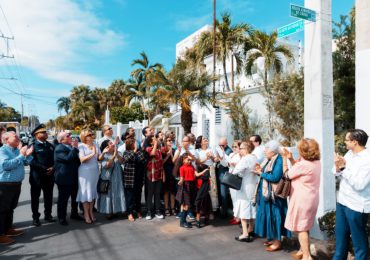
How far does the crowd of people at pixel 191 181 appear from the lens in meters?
3.34

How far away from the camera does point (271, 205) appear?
4.25 meters

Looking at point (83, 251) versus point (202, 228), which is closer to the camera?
point (83, 251)

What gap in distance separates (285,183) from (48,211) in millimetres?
4522

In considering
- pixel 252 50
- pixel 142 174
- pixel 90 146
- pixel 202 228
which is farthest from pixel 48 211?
pixel 252 50

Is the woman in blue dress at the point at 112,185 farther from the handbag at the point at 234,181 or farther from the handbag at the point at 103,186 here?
the handbag at the point at 234,181

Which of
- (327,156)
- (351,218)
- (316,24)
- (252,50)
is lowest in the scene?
(351,218)

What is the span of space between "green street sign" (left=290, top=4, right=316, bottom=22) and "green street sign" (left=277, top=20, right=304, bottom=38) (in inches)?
5.9

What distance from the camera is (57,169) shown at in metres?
5.41

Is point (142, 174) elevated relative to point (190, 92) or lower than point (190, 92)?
lower

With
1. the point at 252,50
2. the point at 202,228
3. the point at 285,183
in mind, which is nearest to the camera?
the point at 285,183

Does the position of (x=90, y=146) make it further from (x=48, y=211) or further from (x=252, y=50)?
(x=252, y=50)

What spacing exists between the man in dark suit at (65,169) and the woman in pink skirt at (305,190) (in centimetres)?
395

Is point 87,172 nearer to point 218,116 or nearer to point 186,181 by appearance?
point 186,181

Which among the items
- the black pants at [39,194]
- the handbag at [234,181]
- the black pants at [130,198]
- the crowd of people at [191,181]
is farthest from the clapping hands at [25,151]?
the handbag at [234,181]
